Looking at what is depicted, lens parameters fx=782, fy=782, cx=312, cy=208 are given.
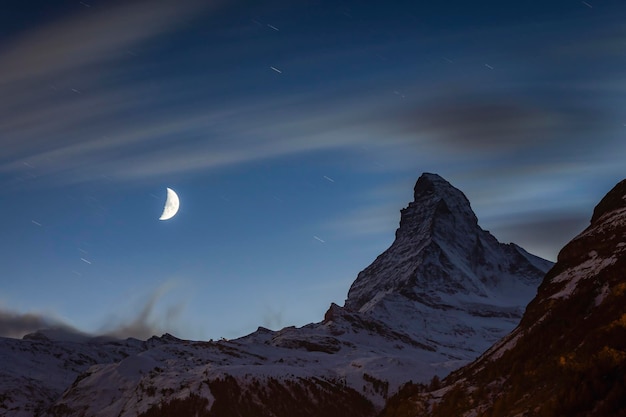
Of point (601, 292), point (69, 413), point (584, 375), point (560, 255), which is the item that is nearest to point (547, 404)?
point (584, 375)

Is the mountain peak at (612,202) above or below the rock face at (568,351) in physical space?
above

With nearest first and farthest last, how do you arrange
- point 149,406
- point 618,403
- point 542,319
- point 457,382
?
point 618,403 < point 542,319 < point 457,382 < point 149,406

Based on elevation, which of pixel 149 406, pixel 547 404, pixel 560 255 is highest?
pixel 560 255

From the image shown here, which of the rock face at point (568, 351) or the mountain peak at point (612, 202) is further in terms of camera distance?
the mountain peak at point (612, 202)

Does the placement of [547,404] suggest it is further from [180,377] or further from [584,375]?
[180,377]

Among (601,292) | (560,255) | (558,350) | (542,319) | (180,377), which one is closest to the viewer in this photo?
(558,350)

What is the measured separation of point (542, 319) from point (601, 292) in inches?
→ 292

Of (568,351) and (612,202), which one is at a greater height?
(612,202)

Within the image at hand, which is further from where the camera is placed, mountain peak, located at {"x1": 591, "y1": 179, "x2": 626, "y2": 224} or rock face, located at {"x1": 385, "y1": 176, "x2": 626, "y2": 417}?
mountain peak, located at {"x1": 591, "y1": 179, "x2": 626, "y2": 224}

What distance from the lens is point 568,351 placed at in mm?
55500

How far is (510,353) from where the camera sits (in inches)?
2739

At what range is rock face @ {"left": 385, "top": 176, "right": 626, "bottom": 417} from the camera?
44.7 meters

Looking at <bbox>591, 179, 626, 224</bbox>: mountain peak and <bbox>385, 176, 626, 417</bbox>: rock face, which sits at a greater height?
<bbox>591, 179, 626, 224</bbox>: mountain peak

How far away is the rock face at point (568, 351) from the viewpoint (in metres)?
44.7
